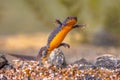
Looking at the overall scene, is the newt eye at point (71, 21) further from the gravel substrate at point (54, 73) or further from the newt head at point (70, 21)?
the gravel substrate at point (54, 73)

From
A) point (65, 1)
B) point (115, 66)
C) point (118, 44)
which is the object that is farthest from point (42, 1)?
point (115, 66)

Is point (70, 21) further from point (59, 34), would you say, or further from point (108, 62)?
point (108, 62)

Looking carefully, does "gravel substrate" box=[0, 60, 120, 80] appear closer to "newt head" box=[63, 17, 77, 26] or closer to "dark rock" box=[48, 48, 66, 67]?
"dark rock" box=[48, 48, 66, 67]

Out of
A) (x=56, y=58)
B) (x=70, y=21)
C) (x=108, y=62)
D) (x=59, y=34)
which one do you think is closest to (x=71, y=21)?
(x=70, y=21)

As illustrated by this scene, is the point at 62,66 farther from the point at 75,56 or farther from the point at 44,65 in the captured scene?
the point at 75,56

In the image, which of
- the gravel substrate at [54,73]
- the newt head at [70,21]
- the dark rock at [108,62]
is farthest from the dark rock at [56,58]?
the dark rock at [108,62]
